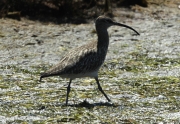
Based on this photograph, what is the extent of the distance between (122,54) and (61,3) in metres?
4.41

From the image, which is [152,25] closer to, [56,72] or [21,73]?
[21,73]

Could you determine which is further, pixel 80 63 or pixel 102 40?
pixel 102 40

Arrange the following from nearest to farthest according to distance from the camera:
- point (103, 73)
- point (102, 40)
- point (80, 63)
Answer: point (80, 63)
point (102, 40)
point (103, 73)

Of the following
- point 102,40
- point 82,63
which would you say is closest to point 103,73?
point 102,40

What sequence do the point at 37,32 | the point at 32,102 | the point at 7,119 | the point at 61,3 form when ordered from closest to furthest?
the point at 7,119 < the point at 32,102 < the point at 37,32 < the point at 61,3

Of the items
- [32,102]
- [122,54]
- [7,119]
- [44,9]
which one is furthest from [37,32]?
[7,119]

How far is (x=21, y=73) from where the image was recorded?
14.7 meters

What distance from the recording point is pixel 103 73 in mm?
14734

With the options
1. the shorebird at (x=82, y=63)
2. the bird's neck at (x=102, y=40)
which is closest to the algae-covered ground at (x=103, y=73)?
the shorebird at (x=82, y=63)

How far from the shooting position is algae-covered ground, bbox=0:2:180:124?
11.2m

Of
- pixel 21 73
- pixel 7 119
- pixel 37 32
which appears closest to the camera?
pixel 7 119

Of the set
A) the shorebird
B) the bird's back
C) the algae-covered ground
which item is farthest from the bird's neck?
the algae-covered ground

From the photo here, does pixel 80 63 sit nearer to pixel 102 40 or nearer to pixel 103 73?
pixel 102 40

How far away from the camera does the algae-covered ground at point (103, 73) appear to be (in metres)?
11.2
